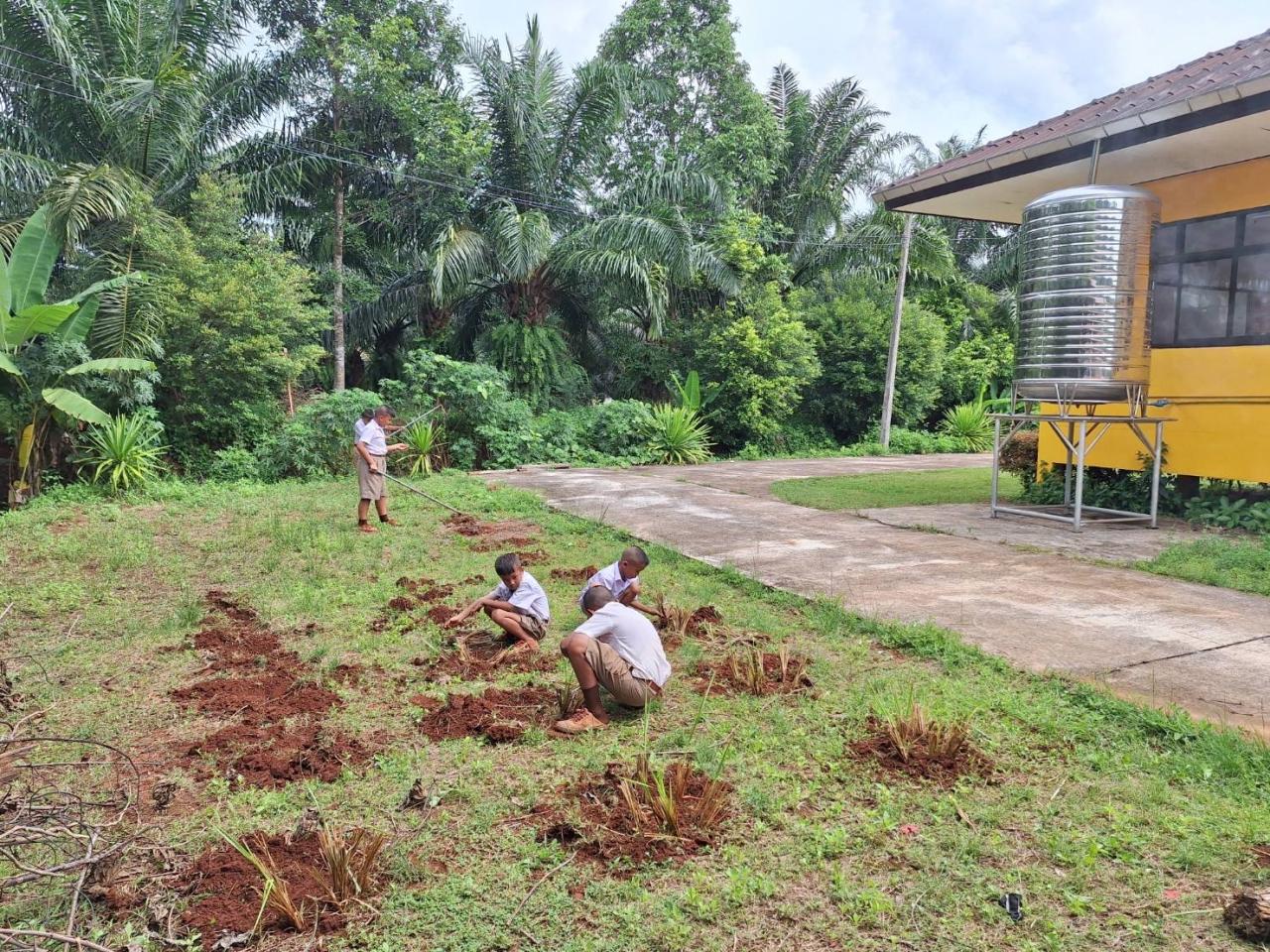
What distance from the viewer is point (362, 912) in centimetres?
262

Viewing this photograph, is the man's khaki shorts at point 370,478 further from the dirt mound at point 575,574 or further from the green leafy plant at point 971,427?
the green leafy plant at point 971,427

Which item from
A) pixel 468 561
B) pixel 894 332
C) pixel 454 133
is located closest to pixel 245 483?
pixel 468 561

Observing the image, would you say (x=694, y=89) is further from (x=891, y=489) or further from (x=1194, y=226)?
(x=1194, y=226)

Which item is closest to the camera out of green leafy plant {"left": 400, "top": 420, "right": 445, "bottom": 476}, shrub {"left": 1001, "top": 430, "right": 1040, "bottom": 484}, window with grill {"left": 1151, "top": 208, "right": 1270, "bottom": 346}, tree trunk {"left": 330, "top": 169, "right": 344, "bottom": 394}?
window with grill {"left": 1151, "top": 208, "right": 1270, "bottom": 346}

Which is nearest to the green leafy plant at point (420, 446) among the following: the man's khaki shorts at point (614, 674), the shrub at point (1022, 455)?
the shrub at point (1022, 455)

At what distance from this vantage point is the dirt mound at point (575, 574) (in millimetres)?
6841

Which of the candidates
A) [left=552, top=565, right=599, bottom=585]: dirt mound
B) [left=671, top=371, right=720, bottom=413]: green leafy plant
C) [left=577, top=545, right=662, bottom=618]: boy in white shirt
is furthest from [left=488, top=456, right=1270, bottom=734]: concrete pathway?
[left=671, top=371, right=720, bottom=413]: green leafy plant

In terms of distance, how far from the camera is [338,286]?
17344mm

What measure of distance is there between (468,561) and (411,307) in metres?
12.8

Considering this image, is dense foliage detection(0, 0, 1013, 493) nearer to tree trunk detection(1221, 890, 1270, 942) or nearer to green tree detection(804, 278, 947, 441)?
green tree detection(804, 278, 947, 441)

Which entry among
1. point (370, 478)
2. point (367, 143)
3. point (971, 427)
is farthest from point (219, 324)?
point (971, 427)

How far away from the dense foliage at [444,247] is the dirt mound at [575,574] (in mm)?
7004

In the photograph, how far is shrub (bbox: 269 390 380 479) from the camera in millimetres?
13578

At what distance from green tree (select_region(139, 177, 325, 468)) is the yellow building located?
387 inches
